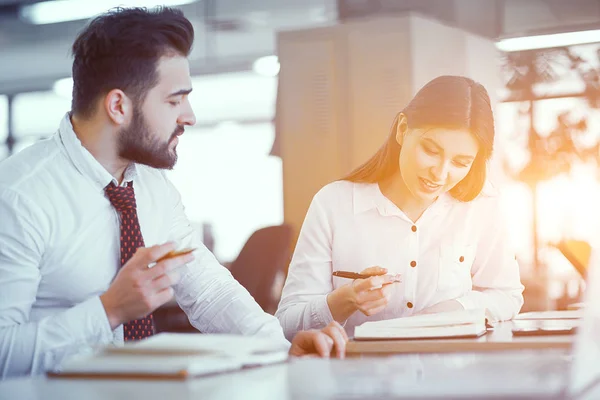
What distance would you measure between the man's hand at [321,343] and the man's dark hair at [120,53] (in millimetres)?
886

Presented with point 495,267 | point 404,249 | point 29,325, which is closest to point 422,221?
point 404,249

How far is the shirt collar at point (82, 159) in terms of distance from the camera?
1968 millimetres

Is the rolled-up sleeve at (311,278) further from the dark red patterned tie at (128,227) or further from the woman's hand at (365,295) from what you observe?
the dark red patterned tie at (128,227)

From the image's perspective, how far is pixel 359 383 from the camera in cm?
98

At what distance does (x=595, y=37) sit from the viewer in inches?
208

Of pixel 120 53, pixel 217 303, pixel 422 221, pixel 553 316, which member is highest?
pixel 120 53

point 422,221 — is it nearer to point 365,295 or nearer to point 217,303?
point 365,295

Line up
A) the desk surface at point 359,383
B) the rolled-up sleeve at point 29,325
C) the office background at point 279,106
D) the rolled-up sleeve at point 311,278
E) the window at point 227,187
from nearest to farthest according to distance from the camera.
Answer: the desk surface at point 359,383, the rolled-up sleeve at point 29,325, the rolled-up sleeve at point 311,278, the office background at point 279,106, the window at point 227,187

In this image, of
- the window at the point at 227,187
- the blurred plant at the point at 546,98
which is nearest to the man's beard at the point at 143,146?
Result: the blurred plant at the point at 546,98

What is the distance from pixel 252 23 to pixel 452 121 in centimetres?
465

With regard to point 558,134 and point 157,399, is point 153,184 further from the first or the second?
point 558,134

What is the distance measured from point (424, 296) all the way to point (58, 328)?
1148 millimetres

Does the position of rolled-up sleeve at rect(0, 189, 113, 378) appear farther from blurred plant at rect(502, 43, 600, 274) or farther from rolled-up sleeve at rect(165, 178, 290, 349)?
blurred plant at rect(502, 43, 600, 274)

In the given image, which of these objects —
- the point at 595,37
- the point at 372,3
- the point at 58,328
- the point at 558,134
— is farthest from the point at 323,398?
the point at 595,37
